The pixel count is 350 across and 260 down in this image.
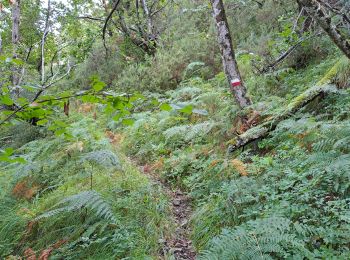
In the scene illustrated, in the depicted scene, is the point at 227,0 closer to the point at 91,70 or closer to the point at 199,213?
the point at 91,70

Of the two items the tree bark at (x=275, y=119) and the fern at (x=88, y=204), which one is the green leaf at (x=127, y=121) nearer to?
the fern at (x=88, y=204)

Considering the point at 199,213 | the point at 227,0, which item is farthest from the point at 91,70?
the point at 199,213

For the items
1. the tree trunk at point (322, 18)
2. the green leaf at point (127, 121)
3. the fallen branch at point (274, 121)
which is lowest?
the fallen branch at point (274, 121)

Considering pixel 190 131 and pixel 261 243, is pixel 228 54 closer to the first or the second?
pixel 190 131

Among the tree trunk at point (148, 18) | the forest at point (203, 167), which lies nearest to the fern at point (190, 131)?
the forest at point (203, 167)

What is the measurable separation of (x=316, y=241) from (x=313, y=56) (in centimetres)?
591

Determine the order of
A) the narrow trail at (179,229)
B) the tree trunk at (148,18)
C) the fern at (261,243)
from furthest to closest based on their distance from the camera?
the tree trunk at (148,18) < the narrow trail at (179,229) < the fern at (261,243)

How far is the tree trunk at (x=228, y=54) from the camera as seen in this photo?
224 inches

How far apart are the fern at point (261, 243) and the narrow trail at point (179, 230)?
778 mm

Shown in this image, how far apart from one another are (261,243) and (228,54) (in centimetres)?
392

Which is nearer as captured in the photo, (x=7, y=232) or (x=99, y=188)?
(x=7, y=232)

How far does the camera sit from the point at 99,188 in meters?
4.52

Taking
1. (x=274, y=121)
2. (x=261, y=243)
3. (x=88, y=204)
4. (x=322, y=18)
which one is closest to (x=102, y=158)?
(x=88, y=204)

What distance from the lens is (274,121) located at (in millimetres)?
5164
